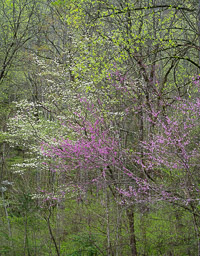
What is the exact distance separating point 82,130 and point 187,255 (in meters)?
3.52

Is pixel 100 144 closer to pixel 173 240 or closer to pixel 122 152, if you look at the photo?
pixel 122 152

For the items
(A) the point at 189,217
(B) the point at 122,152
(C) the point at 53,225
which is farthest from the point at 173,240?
(C) the point at 53,225

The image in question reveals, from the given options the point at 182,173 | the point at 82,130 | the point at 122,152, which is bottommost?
the point at 182,173

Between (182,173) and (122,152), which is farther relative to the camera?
(122,152)

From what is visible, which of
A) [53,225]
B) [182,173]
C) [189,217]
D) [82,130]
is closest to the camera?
[182,173]

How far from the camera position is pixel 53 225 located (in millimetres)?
7605

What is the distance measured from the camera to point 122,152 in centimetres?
560

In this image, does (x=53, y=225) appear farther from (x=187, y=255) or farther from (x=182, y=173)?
(x=182, y=173)

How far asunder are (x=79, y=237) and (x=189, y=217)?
239 cm

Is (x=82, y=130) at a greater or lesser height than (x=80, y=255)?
greater

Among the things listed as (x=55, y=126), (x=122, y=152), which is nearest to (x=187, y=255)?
(x=122, y=152)

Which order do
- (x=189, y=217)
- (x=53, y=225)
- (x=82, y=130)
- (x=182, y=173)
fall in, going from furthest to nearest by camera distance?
1. (x=53, y=225)
2. (x=82, y=130)
3. (x=189, y=217)
4. (x=182, y=173)

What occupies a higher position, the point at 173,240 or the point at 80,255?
the point at 173,240

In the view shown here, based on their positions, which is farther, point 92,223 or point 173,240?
point 92,223
